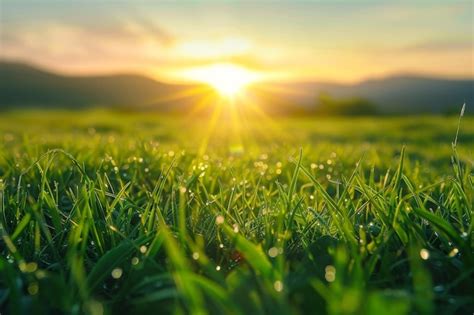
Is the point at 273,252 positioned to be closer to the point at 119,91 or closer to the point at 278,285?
the point at 278,285

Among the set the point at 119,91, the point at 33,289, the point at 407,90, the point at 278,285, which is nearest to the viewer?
the point at 278,285

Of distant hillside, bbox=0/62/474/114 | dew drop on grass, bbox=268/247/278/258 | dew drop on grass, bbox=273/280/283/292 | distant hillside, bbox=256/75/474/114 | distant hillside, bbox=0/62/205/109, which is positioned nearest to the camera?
dew drop on grass, bbox=273/280/283/292

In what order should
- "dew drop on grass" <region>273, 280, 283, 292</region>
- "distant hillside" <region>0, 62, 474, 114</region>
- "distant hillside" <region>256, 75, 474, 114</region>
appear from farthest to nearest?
"distant hillside" <region>256, 75, 474, 114</region> → "distant hillside" <region>0, 62, 474, 114</region> → "dew drop on grass" <region>273, 280, 283, 292</region>

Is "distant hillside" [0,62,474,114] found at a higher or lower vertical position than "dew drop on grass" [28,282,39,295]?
lower

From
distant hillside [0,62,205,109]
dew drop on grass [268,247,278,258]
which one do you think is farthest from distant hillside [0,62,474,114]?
dew drop on grass [268,247,278,258]

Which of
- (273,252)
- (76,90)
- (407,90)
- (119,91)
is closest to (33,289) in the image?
(273,252)

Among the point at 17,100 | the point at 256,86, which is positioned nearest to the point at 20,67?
the point at 17,100

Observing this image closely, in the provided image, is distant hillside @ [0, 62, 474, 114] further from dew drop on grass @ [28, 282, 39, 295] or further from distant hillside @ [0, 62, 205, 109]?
dew drop on grass @ [28, 282, 39, 295]

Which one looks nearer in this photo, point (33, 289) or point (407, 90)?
point (33, 289)

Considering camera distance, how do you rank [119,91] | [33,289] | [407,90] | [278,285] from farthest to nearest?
[407,90] → [119,91] → [33,289] → [278,285]

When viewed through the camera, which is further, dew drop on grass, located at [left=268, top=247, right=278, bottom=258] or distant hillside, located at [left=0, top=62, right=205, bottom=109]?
distant hillside, located at [left=0, top=62, right=205, bottom=109]

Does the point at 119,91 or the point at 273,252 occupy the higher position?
the point at 273,252
